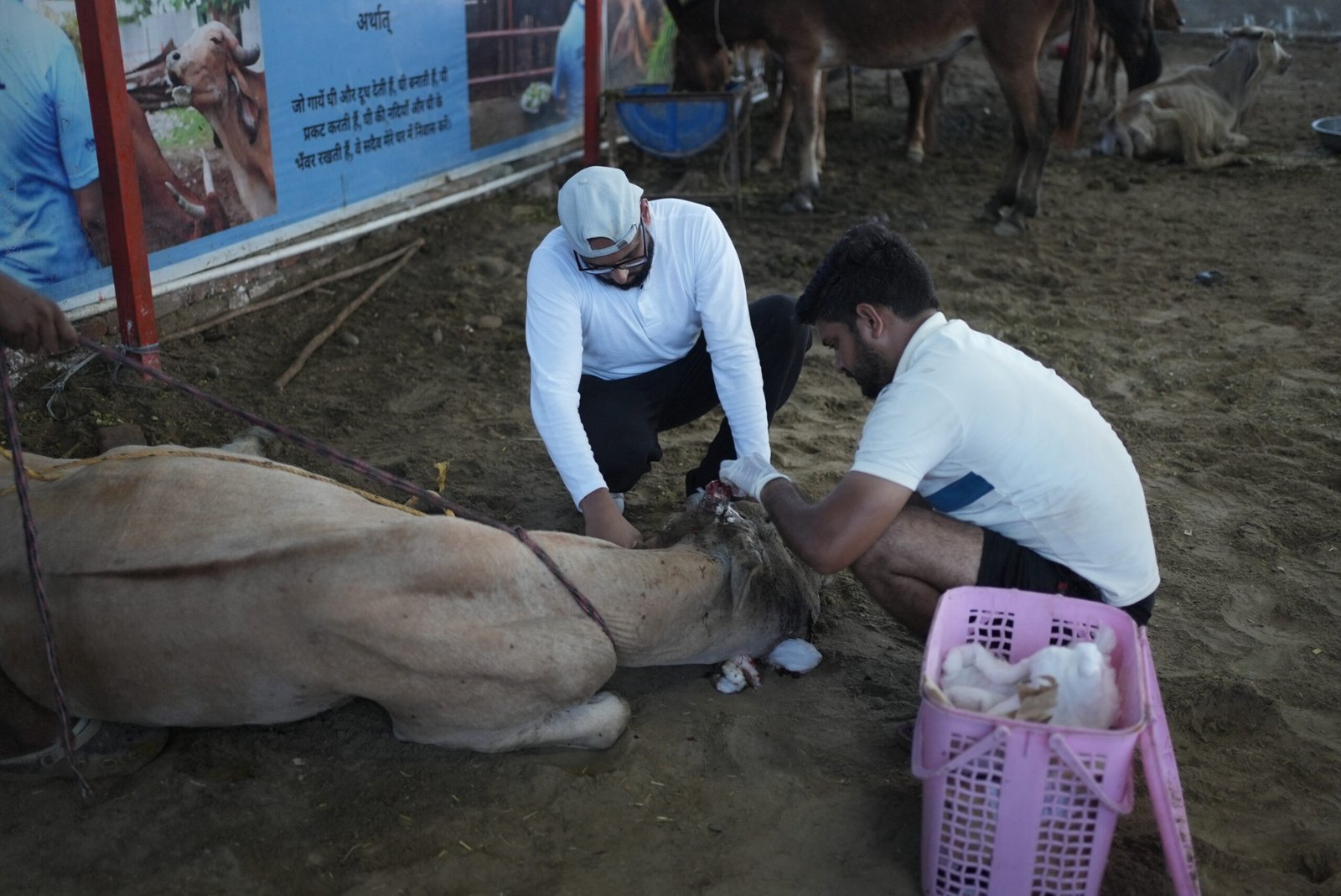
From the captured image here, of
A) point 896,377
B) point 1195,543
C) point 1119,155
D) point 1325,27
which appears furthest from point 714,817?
point 1325,27

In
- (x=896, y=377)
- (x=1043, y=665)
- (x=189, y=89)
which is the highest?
(x=189, y=89)

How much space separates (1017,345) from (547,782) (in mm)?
3708

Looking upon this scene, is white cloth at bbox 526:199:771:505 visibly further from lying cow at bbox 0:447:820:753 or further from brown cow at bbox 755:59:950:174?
brown cow at bbox 755:59:950:174

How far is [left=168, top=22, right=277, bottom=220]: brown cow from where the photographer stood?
207 inches

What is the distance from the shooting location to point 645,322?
3693 millimetres

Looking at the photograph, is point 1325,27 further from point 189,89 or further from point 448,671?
point 448,671

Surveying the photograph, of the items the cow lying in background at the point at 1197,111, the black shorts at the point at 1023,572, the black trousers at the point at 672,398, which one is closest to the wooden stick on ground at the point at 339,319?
the black trousers at the point at 672,398

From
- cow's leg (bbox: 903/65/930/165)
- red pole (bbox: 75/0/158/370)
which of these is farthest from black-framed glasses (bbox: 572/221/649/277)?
cow's leg (bbox: 903/65/930/165)

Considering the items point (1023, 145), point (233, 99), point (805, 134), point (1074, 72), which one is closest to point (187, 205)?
point (233, 99)

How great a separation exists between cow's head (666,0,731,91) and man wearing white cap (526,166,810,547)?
16.5 ft

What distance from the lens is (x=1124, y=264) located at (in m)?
6.90

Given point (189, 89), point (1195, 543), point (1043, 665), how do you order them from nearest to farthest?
point (1043, 665), point (1195, 543), point (189, 89)

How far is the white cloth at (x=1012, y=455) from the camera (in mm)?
2619

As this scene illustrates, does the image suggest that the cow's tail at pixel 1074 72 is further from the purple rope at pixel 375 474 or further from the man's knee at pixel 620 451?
the purple rope at pixel 375 474
